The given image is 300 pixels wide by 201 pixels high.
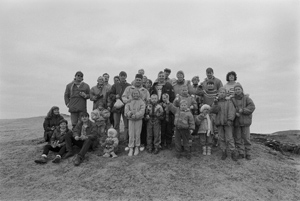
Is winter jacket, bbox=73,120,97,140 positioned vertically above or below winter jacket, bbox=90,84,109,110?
below

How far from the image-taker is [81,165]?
21.0 ft

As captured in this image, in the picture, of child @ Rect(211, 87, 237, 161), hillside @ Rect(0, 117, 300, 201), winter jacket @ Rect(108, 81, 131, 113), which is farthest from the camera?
winter jacket @ Rect(108, 81, 131, 113)

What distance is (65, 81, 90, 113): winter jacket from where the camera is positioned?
7828 millimetres

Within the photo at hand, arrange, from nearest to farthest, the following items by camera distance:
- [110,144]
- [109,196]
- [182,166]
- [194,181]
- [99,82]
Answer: [109,196] < [194,181] < [182,166] < [110,144] < [99,82]

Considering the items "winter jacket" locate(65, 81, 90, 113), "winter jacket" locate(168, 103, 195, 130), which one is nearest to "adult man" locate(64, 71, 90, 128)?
"winter jacket" locate(65, 81, 90, 113)

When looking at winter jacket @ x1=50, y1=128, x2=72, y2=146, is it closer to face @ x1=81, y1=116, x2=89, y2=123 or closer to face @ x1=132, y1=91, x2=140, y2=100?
face @ x1=81, y1=116, x2=89, y2=123

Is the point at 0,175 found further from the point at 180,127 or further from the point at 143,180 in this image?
the point at 180,127

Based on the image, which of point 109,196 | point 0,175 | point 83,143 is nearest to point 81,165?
point 83,143

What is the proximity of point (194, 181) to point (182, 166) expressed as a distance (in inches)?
27.6

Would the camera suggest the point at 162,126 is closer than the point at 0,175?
No

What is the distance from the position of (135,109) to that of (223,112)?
2.64 m

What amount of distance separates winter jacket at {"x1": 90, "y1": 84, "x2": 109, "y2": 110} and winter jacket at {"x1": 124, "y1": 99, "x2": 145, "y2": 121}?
4.48ft

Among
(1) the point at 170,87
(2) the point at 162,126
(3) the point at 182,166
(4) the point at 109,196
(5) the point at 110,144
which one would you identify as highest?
(1) the point at 170,87

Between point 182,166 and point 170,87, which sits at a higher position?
point 170,87
